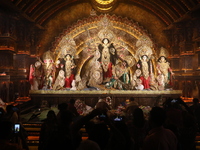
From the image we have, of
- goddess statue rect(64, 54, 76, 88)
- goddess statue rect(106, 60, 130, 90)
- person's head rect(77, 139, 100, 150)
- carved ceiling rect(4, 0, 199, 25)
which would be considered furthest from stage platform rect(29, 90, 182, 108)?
person's head rect(77, 139, 100, 150)

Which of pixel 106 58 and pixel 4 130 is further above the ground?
pixel 106 58

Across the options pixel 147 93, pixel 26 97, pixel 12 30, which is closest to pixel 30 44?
pixel 12 30

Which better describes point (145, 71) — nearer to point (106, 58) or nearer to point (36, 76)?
point (106, 58)

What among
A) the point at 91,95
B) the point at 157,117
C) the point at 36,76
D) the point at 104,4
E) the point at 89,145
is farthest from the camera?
the point at 104,4

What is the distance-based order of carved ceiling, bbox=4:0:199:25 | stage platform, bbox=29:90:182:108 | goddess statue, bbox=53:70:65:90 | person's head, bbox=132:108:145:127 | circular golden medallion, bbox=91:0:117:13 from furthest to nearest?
1. circular golden medallion, bbox=91:0:117:13
2. carved ceiling, bbox=4:0:199:25
3. goddess statue, bbox=53:70:65:90
4. stage platform, bbox=29:90:182:108
5. person's head, bbox=132:108:145:127

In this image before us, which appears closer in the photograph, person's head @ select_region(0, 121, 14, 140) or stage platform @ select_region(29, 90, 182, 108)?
person's head @ select_region(0, 121, 14, 140)

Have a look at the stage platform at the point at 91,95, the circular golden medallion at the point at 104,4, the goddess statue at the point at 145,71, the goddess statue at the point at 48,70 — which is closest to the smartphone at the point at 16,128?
the stage platform at the point at 91,95

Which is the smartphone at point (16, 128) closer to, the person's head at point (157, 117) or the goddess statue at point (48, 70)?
the person's head at point (157, 117)

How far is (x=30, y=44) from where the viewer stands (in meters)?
9.71

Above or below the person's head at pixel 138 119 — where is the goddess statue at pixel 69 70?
above

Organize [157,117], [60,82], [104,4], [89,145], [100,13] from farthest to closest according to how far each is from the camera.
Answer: [100,13], [104,4], [60,82], [157,117], [89,145]

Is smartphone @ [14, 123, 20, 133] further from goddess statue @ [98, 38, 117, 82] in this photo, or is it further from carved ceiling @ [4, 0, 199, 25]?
carved ceiling @ [4, 0, 199, 25]

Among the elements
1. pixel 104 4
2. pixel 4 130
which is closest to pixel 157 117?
pixel 4 130

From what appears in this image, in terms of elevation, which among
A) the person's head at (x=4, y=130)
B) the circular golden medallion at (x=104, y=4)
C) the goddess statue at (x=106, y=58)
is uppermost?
the circular golden medallion at (x=104, y=4)
